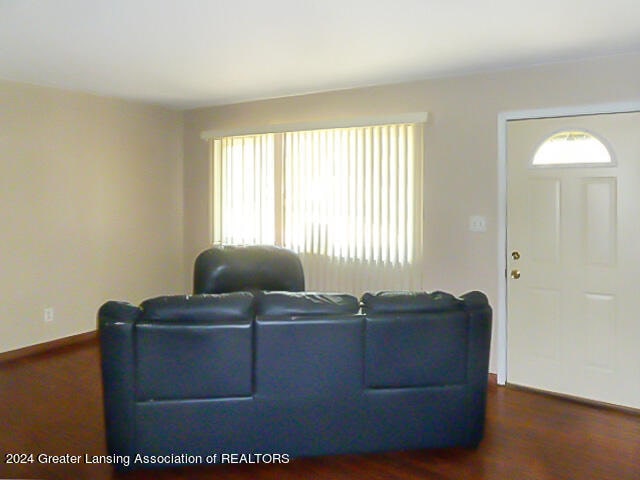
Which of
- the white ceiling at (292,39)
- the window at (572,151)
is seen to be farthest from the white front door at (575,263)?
the white ceiling at (292,39)

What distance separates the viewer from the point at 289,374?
9.09 feet

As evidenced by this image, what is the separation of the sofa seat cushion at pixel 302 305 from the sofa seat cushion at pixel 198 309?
79 mm

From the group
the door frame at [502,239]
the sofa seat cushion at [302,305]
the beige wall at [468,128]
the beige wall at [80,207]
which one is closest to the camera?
the sofa seat cushion at [302,305]

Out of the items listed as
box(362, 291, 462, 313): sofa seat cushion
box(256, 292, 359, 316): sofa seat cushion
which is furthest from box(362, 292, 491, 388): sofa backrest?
box(256, 292, 359, 316): sofa seat cushion

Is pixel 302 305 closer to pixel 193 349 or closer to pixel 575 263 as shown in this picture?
pixel 193 349

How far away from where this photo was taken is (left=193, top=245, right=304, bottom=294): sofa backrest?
4730 millimetres

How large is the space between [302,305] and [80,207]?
10.9 ft

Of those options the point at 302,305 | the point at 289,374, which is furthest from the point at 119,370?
the point at 302,305

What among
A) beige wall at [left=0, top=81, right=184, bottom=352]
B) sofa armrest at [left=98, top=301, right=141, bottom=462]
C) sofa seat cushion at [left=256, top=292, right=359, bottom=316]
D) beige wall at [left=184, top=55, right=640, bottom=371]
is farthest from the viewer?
beige wall at [left=0, top=81, right=184, bottom=352]

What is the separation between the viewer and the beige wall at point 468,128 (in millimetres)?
3912

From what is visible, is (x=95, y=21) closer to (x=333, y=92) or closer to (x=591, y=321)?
(x=333, y=92)

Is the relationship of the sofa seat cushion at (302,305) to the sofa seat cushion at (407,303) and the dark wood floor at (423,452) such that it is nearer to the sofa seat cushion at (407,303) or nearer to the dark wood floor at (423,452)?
the sofa seat cushion at (407,303)

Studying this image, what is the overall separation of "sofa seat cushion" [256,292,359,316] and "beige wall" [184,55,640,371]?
1852 mm

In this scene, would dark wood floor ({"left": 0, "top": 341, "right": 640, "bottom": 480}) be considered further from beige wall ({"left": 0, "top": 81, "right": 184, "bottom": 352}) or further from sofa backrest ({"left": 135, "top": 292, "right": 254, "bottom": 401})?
beige wall ({"left": 0, "top": 81, "right": 184, "bottom": 352})
